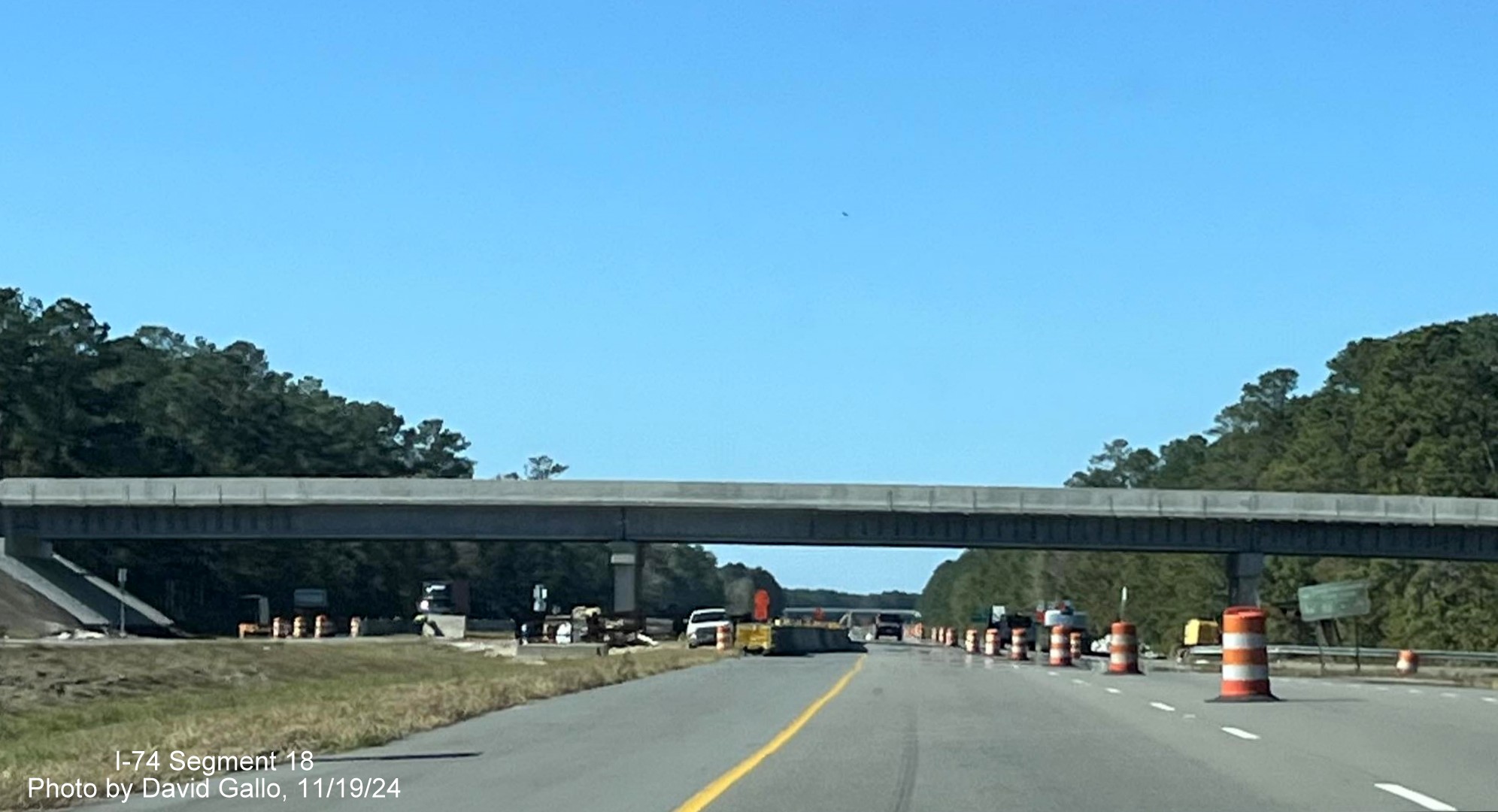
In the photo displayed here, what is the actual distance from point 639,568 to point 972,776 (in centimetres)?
7948

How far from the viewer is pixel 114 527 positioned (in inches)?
3600

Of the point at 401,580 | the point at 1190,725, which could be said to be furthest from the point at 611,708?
the point at 401,580

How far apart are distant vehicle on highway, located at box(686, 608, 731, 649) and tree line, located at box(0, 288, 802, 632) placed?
12219mm

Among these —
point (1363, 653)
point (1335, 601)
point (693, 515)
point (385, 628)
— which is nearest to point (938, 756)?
point (1335, 601)

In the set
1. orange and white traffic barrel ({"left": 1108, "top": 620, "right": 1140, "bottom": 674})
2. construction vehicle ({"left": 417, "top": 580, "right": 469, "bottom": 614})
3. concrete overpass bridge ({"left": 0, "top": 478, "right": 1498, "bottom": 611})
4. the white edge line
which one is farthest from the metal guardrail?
the white edge line

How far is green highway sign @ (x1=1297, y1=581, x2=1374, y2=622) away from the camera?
5781 centimetres

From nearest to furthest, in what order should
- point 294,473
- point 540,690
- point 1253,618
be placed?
point 1253,618
point 540,690
point 294,473

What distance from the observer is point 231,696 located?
38312mm

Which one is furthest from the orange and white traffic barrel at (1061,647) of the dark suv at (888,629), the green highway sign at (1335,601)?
the dark suv at (888,629)

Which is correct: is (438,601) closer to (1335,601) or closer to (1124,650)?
(1335,601)

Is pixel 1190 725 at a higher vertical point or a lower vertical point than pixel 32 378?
lower

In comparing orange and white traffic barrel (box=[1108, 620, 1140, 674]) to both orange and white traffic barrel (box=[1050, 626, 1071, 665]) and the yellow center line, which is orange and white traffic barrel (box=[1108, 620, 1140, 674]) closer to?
orange and white traffic barrel (box=[1050, 626, 1071, 665])

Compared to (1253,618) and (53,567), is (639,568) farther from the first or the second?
(1253,618)

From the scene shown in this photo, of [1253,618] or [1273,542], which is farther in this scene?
[1273,542]
